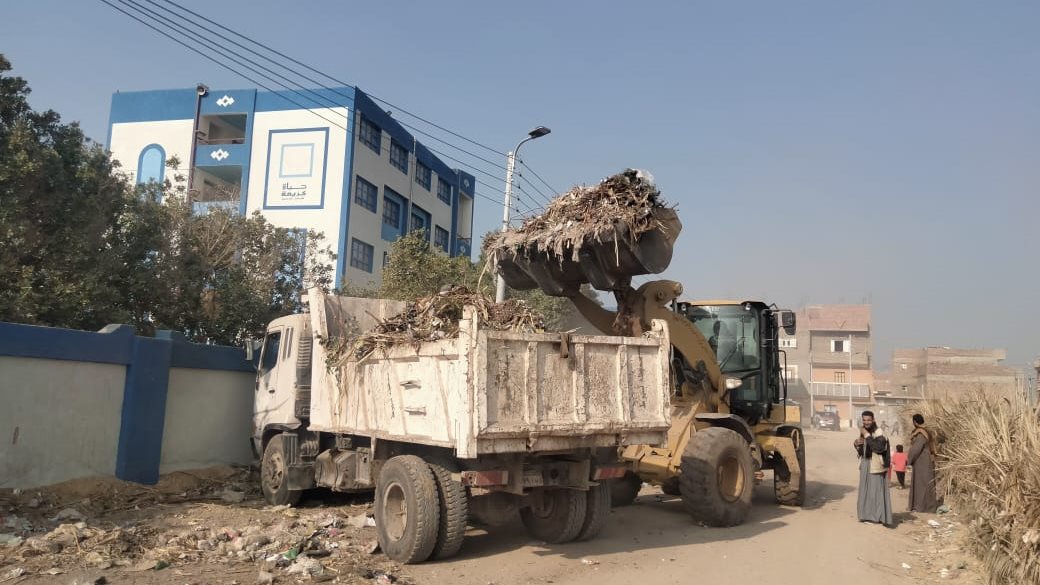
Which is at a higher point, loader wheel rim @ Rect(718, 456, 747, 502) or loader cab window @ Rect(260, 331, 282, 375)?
loader cab window @ Rect(260, 331, 282, 375)

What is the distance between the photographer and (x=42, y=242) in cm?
1207

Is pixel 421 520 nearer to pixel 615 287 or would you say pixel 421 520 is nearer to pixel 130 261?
pixel 615 287

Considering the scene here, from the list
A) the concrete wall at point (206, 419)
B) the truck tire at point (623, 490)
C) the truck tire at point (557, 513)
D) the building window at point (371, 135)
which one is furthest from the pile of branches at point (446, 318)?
the building window at point (371, 135)

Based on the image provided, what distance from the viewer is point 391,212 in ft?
108

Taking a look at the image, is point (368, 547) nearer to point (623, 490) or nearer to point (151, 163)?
point (623, 490)

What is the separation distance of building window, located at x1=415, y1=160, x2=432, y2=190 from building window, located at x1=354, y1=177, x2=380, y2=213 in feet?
16.2

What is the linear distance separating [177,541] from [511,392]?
376cm

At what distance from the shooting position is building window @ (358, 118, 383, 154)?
2977 cm

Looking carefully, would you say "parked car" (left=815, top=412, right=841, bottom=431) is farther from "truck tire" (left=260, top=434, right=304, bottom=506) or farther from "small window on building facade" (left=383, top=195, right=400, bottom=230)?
"truck tire" (left=260, top=434, right=304, bottom=506)

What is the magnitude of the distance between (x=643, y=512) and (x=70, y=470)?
758 cm

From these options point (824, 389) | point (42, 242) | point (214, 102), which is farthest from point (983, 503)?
point (824, 389)

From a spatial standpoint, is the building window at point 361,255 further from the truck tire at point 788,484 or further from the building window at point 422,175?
the truck tire at point 788,484

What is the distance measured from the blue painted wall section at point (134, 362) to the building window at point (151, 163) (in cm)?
2255

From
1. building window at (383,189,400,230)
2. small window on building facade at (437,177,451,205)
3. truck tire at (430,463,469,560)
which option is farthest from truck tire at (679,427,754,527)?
small window on building facade at (437,177,451,205)
